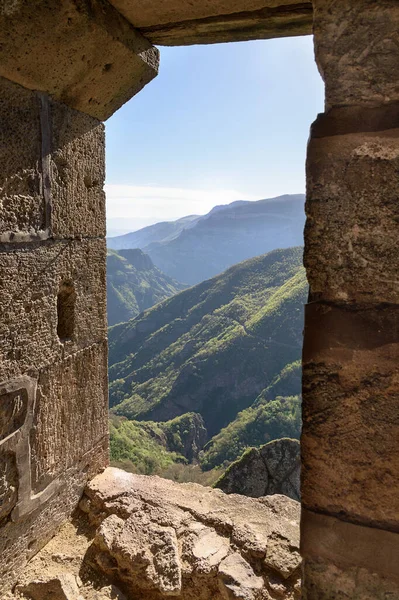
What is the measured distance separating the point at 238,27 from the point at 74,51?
0.64 m

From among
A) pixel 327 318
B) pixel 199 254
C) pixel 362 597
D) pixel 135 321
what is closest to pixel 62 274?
pixel 327 318

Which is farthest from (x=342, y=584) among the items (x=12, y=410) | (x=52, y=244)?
(x=52, y=244)

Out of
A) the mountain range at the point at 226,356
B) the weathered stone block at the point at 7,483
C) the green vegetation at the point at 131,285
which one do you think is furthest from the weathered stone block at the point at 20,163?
the green vegetation at the point at 131,285

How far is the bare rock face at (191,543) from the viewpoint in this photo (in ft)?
6.27

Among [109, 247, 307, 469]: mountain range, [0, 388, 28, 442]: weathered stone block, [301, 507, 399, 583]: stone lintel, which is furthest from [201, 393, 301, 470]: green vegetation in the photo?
[301, 507, 399, 583]: stone lintel

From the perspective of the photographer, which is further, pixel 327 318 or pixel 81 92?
pixel 81 92

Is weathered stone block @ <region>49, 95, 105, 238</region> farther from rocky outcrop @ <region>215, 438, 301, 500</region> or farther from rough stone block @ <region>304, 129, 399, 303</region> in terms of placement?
rocky outcrop @ <region>215, 438, 301, 500</region>

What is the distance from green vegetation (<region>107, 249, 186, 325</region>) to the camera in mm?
79963

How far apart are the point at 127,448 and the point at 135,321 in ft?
151

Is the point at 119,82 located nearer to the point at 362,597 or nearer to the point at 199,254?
the point at 362,597

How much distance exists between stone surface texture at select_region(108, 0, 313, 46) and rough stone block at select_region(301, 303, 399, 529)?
3.82ft

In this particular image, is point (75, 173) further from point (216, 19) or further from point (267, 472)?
point (267, 472)

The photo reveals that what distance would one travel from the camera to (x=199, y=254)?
488 feet

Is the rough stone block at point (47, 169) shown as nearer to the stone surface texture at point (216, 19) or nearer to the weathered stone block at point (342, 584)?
the stone surface texture at point (216, 19)
